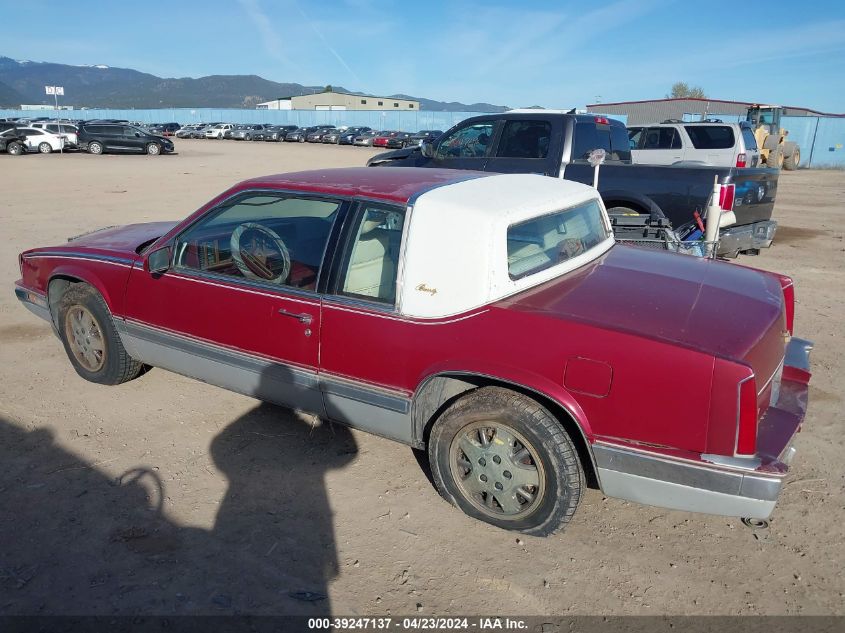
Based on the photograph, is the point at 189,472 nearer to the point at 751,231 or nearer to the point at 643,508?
the point at 643,508

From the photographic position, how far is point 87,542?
9.61 ft

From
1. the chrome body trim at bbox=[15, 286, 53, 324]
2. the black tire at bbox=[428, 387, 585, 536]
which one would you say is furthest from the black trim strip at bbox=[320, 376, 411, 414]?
the chrome body trim at bbox=[15, 286, 53, 324]

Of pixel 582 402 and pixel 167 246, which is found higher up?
pixel 167 246

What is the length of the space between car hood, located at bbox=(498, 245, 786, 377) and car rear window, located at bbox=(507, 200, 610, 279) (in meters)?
0.13

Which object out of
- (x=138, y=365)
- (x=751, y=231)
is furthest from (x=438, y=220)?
(x=751, y=231)

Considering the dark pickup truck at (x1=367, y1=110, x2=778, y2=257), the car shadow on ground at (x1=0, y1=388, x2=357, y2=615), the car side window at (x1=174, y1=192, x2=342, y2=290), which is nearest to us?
the car shadow on ground at (x1=0, y1=388, x2=357, y2=615)

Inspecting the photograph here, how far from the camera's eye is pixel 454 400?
3092mm

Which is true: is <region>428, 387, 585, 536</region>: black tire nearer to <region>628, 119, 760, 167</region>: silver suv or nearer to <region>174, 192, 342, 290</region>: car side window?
<region>174, 192, 342, 290</region>: car side window

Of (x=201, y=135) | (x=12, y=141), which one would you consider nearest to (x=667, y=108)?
(x=201, y=135)

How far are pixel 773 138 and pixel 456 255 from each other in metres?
27.3

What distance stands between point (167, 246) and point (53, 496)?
1.57 metres

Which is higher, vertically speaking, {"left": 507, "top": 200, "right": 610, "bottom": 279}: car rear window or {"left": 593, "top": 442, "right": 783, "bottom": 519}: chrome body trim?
{"left": 507, "top": 200, "right": 610, "bottom": 279}: car rear window

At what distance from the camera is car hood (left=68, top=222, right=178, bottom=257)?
171 inches

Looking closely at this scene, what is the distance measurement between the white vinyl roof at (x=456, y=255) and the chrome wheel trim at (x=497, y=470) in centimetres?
61
